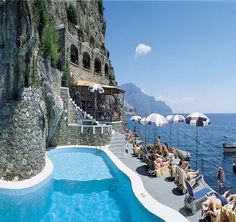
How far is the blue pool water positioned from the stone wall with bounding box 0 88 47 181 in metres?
1.40

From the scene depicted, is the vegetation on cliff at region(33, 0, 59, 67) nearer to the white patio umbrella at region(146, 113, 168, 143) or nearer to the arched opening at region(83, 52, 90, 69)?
the white patio umbrella at region(146, 113, 168, 143)

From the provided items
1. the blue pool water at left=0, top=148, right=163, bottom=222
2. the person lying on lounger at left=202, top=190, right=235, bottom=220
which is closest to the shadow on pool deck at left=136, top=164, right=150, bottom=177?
the blue pool water at left=0, top=148, right=163, bottom=222

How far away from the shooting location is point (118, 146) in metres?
20.0

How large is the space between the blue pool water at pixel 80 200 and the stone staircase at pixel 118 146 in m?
2.39

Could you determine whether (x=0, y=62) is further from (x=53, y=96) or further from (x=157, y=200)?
(x=157, y=200)

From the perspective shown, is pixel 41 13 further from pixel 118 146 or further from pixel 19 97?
pixel 118 146

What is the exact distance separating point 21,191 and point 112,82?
32.8 m

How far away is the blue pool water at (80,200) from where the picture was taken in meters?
9.11

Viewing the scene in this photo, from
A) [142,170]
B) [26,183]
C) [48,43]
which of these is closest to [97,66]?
A: [48,43]

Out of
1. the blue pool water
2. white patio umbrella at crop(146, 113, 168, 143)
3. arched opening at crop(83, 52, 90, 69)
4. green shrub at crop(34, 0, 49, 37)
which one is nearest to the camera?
the blue pool water

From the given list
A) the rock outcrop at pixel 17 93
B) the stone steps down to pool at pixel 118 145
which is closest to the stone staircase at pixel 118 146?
the stone steps down to pool at pixel 118 145

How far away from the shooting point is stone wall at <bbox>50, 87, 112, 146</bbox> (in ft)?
68.7

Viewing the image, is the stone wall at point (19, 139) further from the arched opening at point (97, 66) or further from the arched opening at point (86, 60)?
the arched opening at point (97, 66)

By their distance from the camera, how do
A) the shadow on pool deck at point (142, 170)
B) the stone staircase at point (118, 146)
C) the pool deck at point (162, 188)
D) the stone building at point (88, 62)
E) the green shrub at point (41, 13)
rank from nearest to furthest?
the pool deck at point (162, 188), the shadow on pool deck at point (142, 170), the green shrub at point (41, 13), the stone staircase at point (118, 146), the stone building at point (88, 62)
